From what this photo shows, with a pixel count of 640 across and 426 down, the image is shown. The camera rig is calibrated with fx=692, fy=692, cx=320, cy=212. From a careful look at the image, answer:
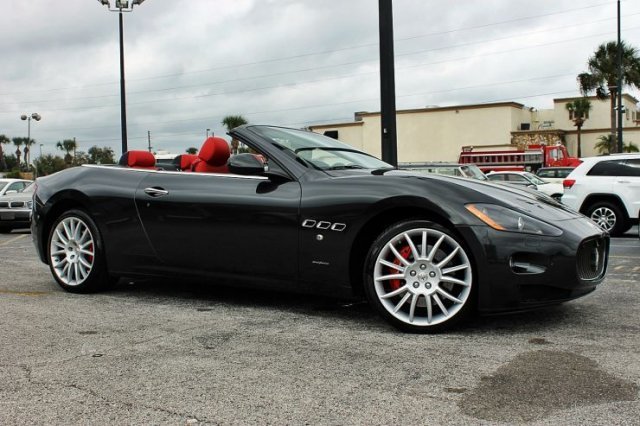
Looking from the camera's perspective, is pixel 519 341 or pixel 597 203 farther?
pixel 597 203

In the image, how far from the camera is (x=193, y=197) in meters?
4.91

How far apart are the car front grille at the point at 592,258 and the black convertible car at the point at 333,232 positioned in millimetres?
11

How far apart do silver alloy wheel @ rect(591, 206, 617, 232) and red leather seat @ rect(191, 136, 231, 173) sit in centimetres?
934

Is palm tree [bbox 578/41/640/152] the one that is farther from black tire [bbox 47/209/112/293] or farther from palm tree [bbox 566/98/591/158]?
black tire [bbox 47/209/112/293]

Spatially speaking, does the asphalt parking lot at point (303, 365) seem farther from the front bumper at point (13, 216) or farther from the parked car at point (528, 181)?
the parked car at point (528, 181)

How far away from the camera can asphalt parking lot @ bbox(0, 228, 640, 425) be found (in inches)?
110

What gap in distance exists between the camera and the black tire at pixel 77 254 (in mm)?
5512

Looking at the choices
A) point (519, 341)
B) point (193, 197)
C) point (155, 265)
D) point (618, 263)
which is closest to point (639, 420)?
point (519, 341)

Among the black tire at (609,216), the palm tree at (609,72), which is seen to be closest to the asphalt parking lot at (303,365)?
the black tire at (609,216)

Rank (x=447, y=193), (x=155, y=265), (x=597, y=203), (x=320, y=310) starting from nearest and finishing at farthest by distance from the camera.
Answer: (x=447, y=193) → (x=320, y=310) → (x=155, y=265) → (x=597, y=203)

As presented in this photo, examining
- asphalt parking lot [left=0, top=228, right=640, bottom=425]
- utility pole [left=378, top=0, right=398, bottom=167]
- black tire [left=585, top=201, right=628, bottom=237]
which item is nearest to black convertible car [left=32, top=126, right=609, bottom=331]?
asphalt parking lot [left=0, top=228, right=640, bottom=425]

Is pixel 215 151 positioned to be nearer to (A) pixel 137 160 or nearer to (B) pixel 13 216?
(A) pixel 137 160

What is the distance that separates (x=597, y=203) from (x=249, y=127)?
9652mm

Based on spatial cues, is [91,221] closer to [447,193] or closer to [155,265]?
[155,265]
